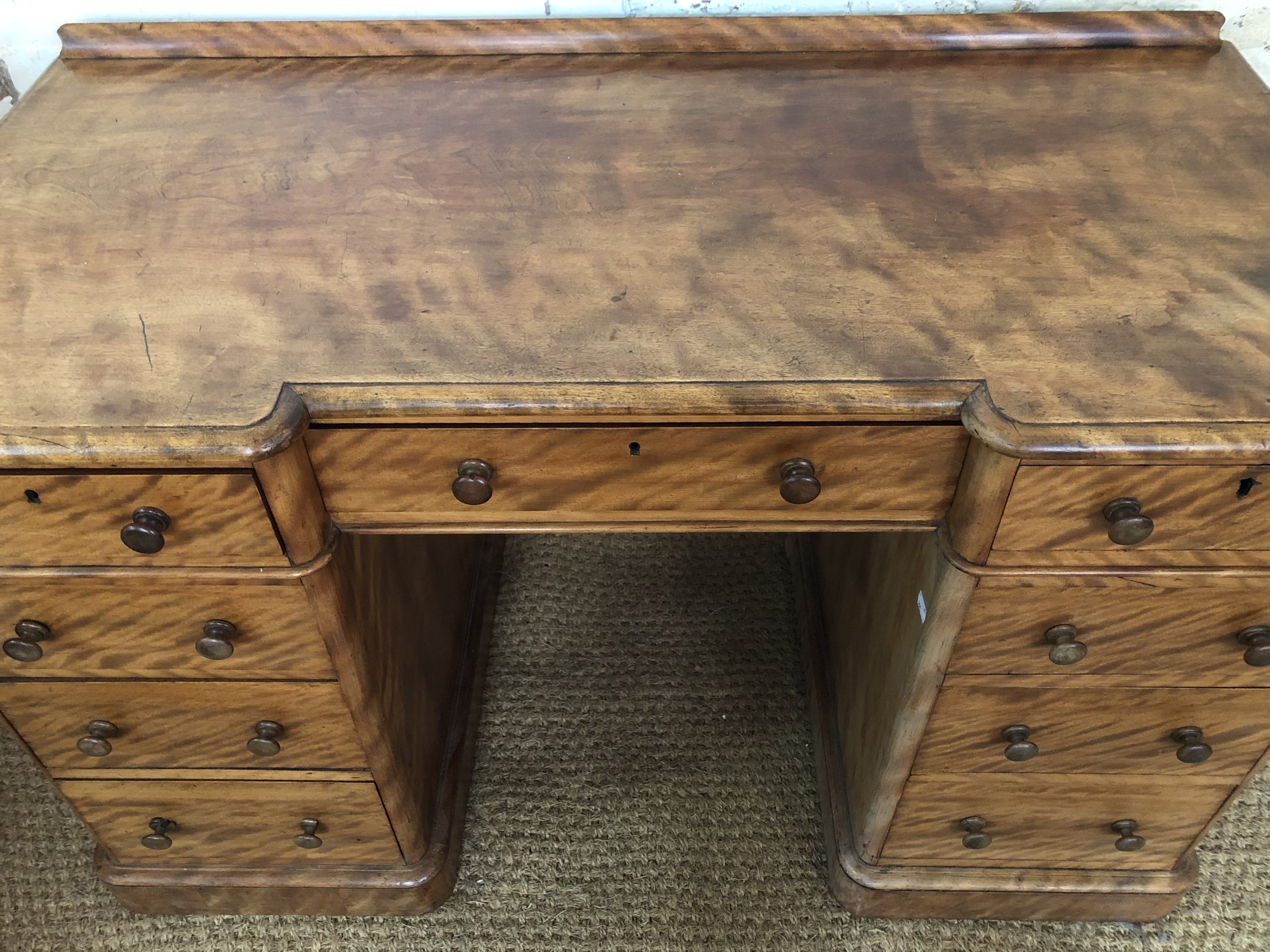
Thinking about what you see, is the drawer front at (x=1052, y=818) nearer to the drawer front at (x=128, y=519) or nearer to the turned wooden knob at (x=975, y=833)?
the turned wooden knob at (x=975, y=833)

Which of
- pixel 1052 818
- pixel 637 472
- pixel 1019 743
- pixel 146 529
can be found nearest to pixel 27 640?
pixel 146 529

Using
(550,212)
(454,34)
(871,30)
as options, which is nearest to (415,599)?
(550,212)

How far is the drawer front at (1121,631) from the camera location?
0.83 m

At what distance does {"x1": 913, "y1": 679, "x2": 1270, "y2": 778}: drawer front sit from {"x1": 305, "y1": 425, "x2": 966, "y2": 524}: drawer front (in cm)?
26

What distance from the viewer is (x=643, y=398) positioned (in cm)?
72

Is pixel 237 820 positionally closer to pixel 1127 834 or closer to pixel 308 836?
pixel 308 836

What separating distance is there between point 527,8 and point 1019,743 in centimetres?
101

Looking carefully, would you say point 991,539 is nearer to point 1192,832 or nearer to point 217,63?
point 1192,832

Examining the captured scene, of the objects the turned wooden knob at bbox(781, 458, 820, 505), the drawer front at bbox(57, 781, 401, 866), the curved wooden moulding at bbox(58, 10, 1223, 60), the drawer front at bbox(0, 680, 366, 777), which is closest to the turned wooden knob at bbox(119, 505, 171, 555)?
the drawer front at bbox(0, 680, 366, 777)

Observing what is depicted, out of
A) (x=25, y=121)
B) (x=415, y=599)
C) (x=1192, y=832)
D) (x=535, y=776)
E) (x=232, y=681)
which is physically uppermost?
(x=25, y=121)

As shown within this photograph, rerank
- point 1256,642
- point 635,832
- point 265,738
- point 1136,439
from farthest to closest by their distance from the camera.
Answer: point 635,832, point 265,738, point 1256,642, point 1136,439

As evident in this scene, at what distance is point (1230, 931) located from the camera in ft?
3.94

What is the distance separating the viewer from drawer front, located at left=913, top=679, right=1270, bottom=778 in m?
0.93

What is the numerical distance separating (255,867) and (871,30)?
124 cm
